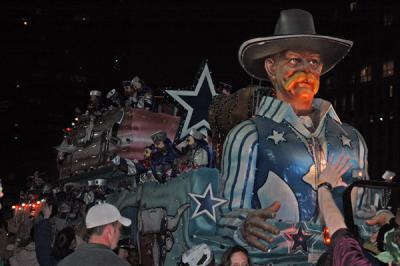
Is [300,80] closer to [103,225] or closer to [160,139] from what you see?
[103,225]

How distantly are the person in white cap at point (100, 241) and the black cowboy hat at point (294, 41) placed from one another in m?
2.23

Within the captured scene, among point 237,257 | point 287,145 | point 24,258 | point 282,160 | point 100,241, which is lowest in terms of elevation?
point 24,258

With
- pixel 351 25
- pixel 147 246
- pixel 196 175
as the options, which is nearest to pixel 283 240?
pixel 196 175

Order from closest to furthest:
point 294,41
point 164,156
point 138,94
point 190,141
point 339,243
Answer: point 339,243
point 294,41
point 190,141
point 164,156
point 138,94

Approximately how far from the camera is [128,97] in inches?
608

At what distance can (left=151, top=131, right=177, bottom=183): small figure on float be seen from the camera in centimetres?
1262

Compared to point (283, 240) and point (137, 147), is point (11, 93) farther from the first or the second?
point (283, 240)

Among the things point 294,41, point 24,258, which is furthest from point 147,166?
point 294,41

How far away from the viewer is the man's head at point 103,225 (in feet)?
19.9

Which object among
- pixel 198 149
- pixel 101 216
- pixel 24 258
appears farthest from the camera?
pixel 24 258

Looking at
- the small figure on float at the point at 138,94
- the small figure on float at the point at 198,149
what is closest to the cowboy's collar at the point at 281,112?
the small figure on float at the point at 198,149

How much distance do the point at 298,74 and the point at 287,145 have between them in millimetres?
711

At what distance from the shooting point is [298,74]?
7328mm

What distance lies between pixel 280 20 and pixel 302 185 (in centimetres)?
162
